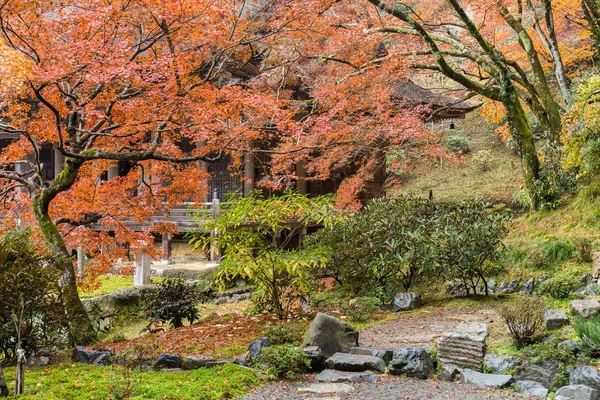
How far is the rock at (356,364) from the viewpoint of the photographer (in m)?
5.91

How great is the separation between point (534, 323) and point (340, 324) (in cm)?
218

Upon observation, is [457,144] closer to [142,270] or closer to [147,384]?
[142,270]

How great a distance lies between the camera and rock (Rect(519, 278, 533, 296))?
9.16 meters

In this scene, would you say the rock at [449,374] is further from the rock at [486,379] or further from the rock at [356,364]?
the rock at [356,364]

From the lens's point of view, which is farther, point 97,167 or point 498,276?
point 97,167

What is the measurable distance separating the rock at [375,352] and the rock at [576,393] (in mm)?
1840

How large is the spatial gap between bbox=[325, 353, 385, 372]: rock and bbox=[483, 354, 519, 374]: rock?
3.60 feet

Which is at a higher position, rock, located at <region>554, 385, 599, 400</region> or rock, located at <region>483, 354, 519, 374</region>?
rock, located at <region>554, 385, 599, 400</region>

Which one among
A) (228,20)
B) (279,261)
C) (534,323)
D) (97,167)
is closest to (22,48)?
(97,167)

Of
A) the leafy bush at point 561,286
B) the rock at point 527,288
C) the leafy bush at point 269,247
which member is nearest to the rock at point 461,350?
the leafy bush at point 269,247

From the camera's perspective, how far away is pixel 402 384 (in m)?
5.47

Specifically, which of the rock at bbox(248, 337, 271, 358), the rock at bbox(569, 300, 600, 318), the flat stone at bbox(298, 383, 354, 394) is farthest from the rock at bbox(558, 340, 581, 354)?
the rock at bbox(248, 337, 271, 358)

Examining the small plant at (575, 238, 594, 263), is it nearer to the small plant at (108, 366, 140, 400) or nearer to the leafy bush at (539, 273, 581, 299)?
the leafy bush at (539, 273, 581, 299)

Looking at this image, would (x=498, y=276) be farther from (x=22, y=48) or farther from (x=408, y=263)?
(x=22, y=48)
